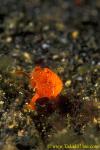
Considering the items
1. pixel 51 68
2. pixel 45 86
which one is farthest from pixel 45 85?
pixel 51 68

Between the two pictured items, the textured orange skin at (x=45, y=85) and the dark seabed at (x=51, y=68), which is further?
the textured orange skin at (x=45, y=85)

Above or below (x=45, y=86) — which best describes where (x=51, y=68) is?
above

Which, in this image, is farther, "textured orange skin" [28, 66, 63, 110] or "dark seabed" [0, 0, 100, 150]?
"textured orange skin" [28, 66, 63, 110]

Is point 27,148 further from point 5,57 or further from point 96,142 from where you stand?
point 5,57

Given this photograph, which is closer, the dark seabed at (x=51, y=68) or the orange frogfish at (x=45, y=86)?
the dark seabed at (x=51, y=68)

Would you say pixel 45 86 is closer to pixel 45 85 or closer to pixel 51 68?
pixel 45 85

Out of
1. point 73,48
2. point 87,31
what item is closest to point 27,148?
point 73,48

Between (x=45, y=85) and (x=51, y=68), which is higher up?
(x=51, y=68)

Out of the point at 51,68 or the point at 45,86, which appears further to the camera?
the point at 51,68
